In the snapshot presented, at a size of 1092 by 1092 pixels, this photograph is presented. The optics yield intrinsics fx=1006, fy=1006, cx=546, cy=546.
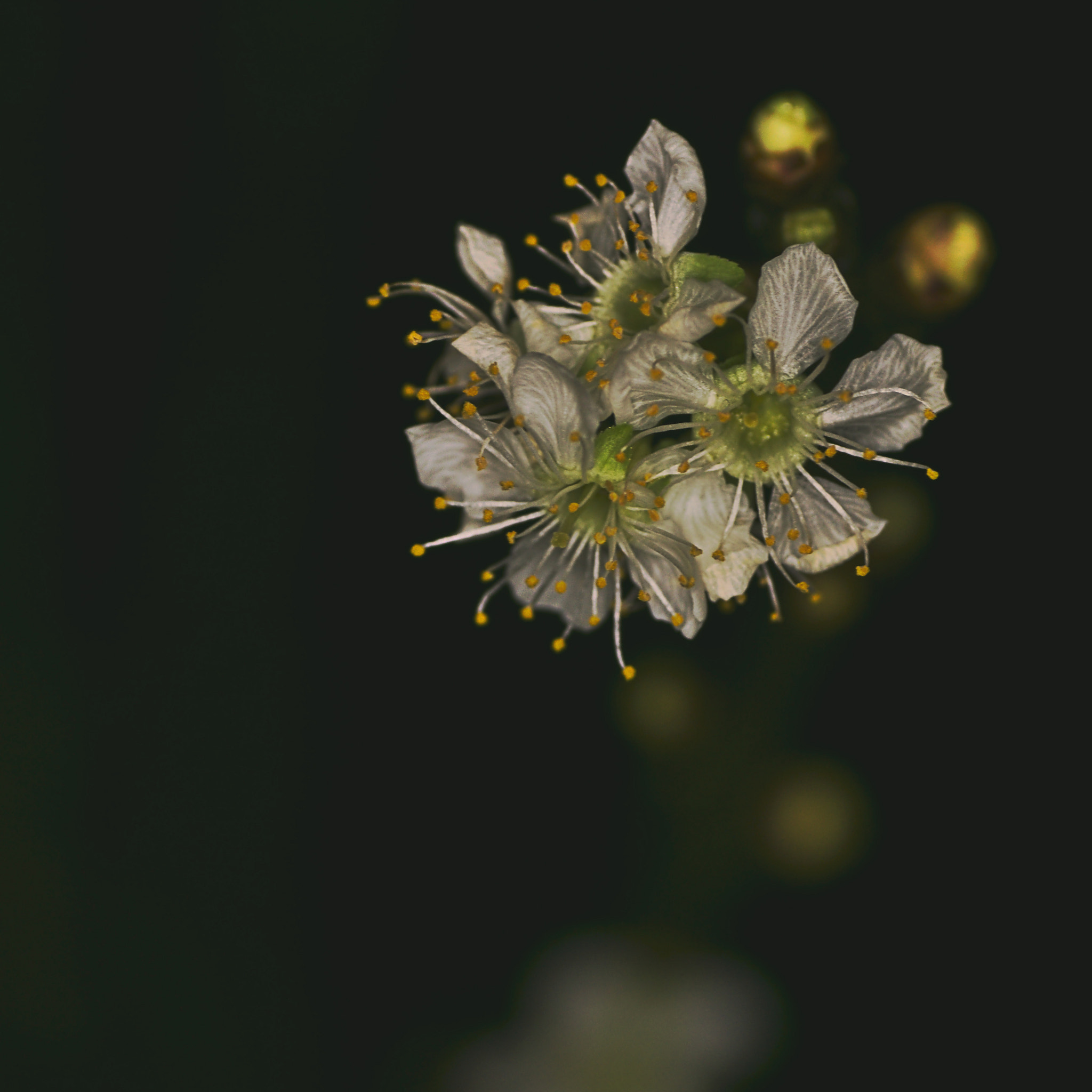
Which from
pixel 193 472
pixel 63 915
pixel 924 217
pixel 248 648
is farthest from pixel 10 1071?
pixel 924 217

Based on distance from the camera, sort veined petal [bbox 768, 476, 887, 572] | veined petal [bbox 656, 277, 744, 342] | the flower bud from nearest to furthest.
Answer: veined petal [bbox 656, 277, 744, 342]
veined petal [bbox 768, 476, 887, 572]
the flower bud

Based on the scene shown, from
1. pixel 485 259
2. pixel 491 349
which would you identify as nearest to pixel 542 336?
pixel 491 349

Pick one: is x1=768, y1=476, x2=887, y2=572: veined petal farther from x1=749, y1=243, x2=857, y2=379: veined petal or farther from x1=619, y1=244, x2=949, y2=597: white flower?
x1=749, y1=243, x2=857, y2=379: veined petal

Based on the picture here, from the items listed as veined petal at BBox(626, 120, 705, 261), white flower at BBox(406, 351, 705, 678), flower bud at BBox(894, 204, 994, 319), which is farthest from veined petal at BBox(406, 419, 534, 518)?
flower bud at BBox(894, 204, 994, 319)

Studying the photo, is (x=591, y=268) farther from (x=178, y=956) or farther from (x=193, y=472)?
(x=178, y=956)

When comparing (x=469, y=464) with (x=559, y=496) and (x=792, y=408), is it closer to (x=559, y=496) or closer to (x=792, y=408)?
(x=559, y=496)
